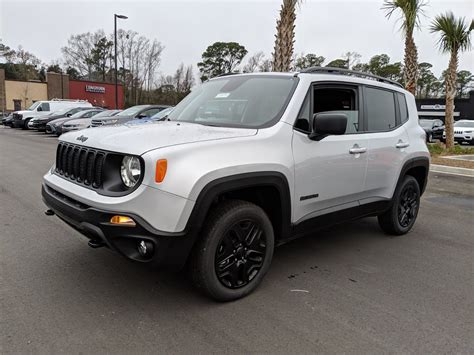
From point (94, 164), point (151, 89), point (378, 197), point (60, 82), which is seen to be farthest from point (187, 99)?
point (151, 89)

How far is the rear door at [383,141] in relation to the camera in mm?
4301

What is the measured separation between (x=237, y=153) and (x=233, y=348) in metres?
1.38

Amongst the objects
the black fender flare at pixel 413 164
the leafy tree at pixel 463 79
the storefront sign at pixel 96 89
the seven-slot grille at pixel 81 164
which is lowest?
the black fender flare at pixel 413 164

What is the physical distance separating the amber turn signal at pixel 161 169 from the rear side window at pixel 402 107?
3.47 meters

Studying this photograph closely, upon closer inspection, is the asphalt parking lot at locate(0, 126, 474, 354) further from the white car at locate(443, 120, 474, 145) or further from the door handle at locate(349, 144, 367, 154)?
the white car at locate(443, 120, 474, 145)

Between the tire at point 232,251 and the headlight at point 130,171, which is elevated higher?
the headlight at point 130,171

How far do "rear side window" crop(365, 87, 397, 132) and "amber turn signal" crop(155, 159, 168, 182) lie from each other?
8.54 feet

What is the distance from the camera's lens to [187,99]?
4570 mm

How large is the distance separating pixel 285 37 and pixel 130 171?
9853 mm

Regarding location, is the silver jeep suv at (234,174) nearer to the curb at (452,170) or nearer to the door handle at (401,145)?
the door handle at (401,145)

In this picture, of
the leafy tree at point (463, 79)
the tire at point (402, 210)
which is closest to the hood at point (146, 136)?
the tire at point (402, 210)

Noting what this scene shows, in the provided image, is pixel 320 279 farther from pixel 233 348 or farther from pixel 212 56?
pixel 212 56

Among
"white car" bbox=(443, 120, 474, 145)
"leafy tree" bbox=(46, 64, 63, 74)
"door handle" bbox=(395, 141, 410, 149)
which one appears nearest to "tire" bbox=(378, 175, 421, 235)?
"door handle" bbox=(395, 141, 410, 149)

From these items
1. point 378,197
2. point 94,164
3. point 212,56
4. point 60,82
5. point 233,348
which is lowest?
point 233,348
